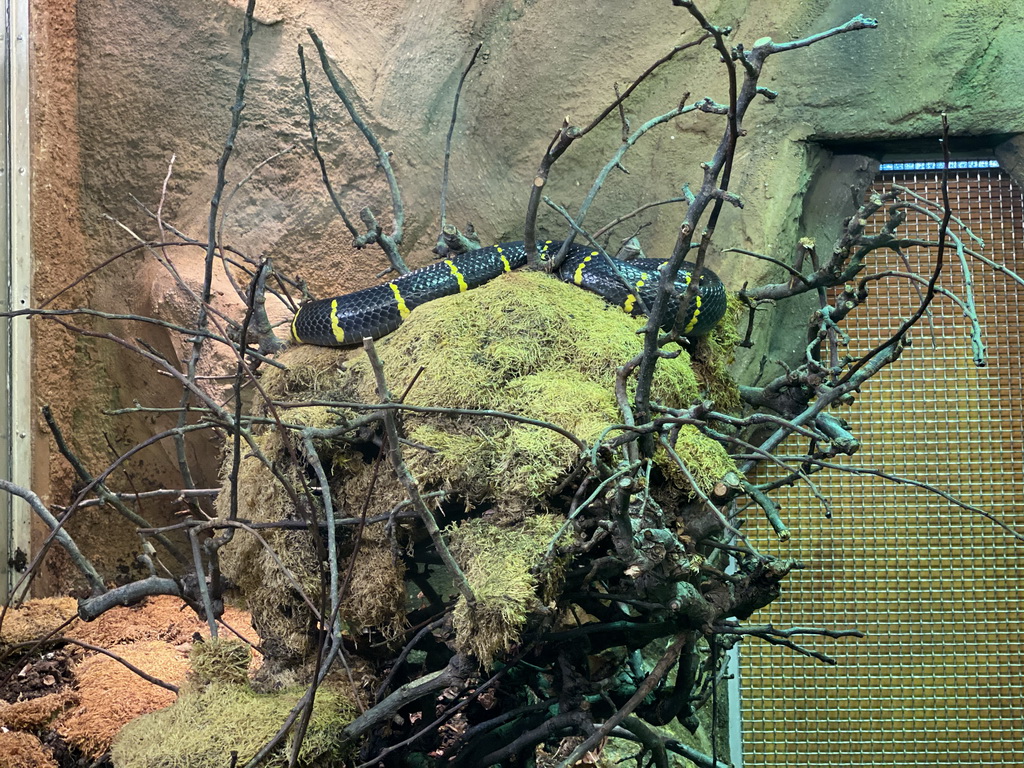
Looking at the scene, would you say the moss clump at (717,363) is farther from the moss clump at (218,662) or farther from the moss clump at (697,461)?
the moss clump at (218,662)

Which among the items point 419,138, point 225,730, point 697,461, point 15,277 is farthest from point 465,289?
point 15,277

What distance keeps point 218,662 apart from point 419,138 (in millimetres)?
2408

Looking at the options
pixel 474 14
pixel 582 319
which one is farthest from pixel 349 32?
pixel 582 319

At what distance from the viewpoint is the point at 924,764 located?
3.12m

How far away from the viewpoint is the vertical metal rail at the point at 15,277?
11.0 ft

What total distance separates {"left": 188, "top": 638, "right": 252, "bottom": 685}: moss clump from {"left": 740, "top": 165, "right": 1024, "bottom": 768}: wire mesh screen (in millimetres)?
2052

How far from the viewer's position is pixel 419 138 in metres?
3.62

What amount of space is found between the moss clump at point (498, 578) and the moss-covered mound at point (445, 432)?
2.3 inches

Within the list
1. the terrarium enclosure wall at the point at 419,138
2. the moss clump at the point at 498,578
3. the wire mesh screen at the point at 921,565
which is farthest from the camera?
the terrarium enclosure wall at the point at 419,138

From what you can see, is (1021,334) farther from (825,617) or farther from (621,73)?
(621,73)

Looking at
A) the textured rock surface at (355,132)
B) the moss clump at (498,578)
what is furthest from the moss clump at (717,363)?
the moss clump at (498,578)

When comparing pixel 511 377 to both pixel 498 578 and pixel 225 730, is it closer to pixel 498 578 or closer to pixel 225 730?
pixel 498 578

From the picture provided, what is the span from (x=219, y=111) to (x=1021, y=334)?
3.49m

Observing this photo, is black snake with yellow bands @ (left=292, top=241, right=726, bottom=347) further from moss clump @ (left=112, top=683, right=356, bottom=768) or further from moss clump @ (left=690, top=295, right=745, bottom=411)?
moss clump @ (left=112, top=683, right=356, bottom=768)
